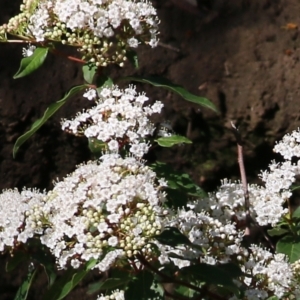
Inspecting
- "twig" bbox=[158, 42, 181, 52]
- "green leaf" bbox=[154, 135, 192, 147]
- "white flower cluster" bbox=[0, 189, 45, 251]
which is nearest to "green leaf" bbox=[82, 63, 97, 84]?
"green leaf" bbox=[154, 135, 192, 147]

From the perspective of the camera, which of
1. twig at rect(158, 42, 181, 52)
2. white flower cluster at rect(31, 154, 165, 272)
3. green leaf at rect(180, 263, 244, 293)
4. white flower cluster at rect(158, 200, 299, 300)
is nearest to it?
white flower cluster at rect(31, 154, 165, 272)

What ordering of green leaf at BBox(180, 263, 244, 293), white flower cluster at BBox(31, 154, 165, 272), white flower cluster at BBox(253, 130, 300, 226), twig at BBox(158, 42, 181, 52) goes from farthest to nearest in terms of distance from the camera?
twig at BBox(158, 42, 181, 52), white flower cluster at BBox(253, 130, 300, 226), green leaf at BBox(180, 263, 244, 293), white flower cluster at BBox(31, 154, 165, 272)

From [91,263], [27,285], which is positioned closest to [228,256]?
[91,263]

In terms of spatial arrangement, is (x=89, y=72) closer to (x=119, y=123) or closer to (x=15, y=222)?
(x=119, y=123)

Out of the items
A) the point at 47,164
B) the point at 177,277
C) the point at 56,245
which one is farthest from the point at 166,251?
the point at 47,164

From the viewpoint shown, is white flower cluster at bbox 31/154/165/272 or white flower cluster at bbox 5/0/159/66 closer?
white flower cluster at bbox 31/154/165/272

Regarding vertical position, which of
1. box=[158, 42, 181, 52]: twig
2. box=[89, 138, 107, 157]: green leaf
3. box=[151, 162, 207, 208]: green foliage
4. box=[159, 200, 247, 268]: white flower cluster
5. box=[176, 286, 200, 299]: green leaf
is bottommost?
box=[176, 286, 200, 299]: green leaf

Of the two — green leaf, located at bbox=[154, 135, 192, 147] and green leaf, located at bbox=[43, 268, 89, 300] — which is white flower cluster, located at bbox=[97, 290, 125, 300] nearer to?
green leaf, located at bbox=[43, 268, 89, 300]
